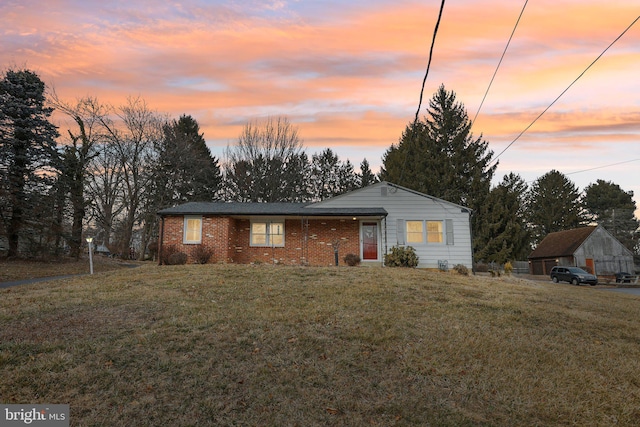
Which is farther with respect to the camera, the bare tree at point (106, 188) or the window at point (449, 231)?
the bare tree at point (106, 188)

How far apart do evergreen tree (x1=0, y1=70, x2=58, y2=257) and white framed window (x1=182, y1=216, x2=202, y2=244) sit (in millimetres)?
9743

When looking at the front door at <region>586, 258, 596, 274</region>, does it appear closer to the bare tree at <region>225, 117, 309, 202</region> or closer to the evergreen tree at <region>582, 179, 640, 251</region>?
the evergreen tree at <region>582, 179, 640, 251</region>

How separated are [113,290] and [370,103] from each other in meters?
10.7

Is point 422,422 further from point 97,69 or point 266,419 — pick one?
point 97,69

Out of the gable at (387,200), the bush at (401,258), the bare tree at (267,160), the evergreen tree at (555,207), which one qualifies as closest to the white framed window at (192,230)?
the gable at (387,200)

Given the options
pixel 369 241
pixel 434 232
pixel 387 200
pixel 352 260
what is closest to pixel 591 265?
pixel 434 232

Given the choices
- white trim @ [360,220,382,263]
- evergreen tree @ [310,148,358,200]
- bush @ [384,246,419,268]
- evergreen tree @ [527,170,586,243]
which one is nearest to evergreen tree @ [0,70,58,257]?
white trim @ [360,220,382,263]

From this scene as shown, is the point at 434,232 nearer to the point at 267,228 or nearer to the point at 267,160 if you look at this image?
the point at 267,228

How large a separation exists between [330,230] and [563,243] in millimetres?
33714

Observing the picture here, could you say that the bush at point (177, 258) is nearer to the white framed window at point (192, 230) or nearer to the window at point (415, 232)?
the white framed window at point (192, 230)

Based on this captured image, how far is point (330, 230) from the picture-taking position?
1858cm

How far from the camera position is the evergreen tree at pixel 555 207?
55094mm

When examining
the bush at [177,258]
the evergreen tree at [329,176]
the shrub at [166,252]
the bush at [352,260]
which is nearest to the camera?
the bush at [177,258]

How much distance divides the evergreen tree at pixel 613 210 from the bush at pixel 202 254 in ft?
190
